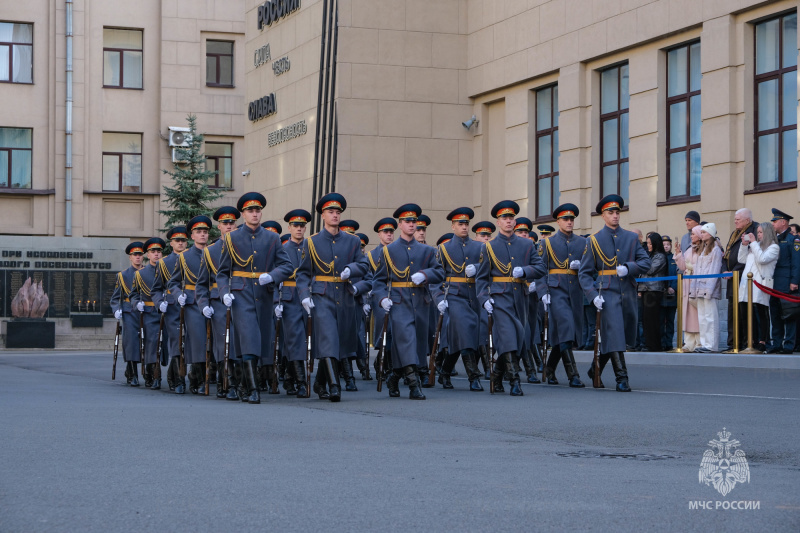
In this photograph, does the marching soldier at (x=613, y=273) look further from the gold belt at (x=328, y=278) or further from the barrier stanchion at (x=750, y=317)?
the barrier stanchion at (x=750, y=317)

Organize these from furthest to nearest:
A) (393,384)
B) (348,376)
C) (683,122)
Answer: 1. (683,122)
2. (348,376)
3. (393,384)

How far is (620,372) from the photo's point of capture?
1463cm

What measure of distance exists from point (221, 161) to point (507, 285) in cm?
3163

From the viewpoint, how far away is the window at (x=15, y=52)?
139 ft

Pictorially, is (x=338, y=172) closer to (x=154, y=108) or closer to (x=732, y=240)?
(x=732, y=240)

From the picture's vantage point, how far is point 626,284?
15.1 meters

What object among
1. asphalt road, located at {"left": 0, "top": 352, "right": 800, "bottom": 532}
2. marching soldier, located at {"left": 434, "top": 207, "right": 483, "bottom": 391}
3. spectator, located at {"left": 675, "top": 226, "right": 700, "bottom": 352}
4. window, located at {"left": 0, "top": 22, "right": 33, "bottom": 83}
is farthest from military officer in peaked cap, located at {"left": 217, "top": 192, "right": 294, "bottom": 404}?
window, located at {"left": 0, "top": 22, "right": 33, "bottom": 83}

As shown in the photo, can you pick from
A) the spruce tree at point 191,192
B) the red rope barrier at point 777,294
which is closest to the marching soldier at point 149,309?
the red rope barrier at point 777,294

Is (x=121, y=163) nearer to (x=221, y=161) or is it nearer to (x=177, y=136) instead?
(x=177, y=136)

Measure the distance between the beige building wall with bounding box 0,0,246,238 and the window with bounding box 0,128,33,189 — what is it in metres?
0.29

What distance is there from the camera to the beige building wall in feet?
139

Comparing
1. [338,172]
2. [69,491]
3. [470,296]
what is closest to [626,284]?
[470,296]

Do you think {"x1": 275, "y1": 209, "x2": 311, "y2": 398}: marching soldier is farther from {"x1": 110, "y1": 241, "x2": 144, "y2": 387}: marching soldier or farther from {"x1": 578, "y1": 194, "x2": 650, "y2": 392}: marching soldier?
{"x1": 110, "y1": 241, "x2": 144, "y2": 387}: marching soldier

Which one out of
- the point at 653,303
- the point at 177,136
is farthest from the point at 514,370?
the point at 177,136
